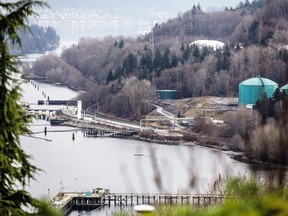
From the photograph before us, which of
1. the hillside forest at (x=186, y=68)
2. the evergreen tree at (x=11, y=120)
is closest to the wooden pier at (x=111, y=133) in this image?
the hillside forest at (x=186, y=68)

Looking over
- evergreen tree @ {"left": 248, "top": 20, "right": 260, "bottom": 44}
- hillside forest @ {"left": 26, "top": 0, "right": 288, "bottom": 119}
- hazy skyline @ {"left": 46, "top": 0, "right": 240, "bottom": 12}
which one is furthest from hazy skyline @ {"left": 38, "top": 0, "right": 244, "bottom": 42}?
evergreen tree @ {"left": 248, "top": 20, "right": 260, "bottom": 44}

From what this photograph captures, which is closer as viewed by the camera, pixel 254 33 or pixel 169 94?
pixel 169 94

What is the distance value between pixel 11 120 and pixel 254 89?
40.1ft

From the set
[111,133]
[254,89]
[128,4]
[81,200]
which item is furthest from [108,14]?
[81,200]

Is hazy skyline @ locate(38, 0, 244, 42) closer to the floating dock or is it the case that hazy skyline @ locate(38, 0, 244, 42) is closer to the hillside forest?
the hillside forest

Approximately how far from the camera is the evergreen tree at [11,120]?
1144mm

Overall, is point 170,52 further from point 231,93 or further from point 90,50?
point 90,50

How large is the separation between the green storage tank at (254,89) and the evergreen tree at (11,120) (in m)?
11.5

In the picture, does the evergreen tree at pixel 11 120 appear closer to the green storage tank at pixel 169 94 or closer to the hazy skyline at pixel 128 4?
the green storage tank at pixel 169 94

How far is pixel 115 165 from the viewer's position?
32.6 feet

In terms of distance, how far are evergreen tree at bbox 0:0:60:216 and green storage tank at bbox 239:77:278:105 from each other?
11.5 metres

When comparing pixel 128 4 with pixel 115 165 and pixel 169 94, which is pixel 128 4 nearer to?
pixel 169 94

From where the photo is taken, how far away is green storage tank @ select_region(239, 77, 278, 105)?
12648 mm

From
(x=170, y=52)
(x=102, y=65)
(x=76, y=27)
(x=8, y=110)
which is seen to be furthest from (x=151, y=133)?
(x=76, y=27)
